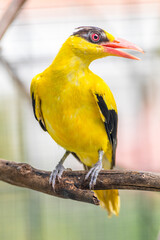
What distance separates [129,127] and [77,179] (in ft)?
6.91

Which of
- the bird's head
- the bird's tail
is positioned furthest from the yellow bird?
the bird's tail

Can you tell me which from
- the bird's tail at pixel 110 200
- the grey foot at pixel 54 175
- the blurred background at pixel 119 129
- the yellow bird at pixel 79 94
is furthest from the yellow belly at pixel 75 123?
the blurred background at pixel 119 129

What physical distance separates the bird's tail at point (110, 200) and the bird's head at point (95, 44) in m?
0.94

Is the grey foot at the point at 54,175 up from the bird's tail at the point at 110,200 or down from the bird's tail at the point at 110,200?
up

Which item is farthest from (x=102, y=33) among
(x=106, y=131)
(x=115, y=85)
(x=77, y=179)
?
(x=115, y=85)

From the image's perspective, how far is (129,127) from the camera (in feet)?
12.8

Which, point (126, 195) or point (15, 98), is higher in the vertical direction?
point (15, 98)

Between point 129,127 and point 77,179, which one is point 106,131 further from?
point 129,127

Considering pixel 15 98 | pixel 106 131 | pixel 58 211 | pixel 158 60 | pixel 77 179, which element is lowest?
pixel 58 211

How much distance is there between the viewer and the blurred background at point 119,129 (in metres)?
3.63

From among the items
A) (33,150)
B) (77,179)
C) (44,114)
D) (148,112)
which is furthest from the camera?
(148,112)

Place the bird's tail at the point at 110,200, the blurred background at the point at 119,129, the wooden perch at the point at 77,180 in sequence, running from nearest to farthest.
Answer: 1. the wooden perch at the point at 77,180
2. the bird's tail at the point at 110,200
3. the blurred background at the point at 119,129

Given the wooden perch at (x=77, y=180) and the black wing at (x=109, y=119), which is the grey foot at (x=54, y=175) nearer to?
the wooden perch at (x=77, y=180)

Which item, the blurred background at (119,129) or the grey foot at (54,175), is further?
the blurred background at (119,129)
